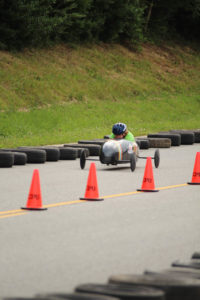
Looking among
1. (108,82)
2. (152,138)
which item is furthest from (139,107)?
(152,138)

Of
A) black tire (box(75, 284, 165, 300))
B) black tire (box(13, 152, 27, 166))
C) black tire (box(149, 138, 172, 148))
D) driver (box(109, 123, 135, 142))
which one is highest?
black tire (box(75, 284, 165, 300))


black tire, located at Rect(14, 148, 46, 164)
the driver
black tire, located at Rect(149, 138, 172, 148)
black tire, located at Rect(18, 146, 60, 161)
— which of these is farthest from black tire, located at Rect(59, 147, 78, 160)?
black tire, located at Rect(149, 138, 172, 148)

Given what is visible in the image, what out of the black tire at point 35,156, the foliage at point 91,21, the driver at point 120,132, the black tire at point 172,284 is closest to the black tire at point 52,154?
the black tire at point 35,156

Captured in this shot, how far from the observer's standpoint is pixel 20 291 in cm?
684

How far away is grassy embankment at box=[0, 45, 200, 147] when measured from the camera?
3528cm

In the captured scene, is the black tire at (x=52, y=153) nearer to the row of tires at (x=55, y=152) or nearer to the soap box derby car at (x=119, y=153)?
the row of tires at (x=55, y=152)

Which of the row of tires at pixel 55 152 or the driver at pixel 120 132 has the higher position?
the driver at pixel 120 132

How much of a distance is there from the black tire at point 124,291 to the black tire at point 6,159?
13959 mm

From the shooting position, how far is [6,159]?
776 inches

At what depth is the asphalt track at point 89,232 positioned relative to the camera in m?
7.62

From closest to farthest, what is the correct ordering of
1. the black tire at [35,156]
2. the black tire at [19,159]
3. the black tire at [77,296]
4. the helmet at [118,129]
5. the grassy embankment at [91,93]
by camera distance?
1. the black tire at [77,296]
2. the helmet at [118,129]
3. the black tire at [19,159]
4. the black tire at [35,156]
5. the grassy embankment at [91,93]

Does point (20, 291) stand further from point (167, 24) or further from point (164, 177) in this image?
point (167, 24)

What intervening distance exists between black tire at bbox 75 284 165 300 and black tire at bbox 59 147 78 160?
54.3 ft

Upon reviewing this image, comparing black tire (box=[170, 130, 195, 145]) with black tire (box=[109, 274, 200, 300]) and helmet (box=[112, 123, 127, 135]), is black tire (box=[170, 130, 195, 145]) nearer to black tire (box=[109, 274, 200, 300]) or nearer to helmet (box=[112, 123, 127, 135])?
helmet (box=[112, 123, 127, 135])
